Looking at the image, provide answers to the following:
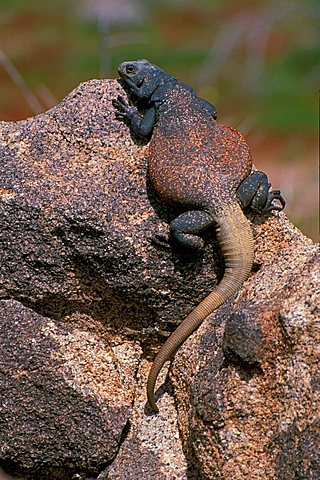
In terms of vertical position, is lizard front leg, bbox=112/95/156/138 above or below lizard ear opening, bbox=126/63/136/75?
below

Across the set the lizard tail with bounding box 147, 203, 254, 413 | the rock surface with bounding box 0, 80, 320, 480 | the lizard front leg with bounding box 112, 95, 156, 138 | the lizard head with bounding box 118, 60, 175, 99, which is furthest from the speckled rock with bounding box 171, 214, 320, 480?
the lizard head with bounding box 118, 60, 175, 99

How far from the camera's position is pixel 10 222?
146 inches

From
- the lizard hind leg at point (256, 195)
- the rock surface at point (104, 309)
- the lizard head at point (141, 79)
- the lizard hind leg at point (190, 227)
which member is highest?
the lizard head at point (141, 79)

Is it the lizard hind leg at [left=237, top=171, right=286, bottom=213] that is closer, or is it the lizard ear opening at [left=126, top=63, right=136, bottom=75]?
the lizard hind leg at [left=237, top=171, right=286, bottom=213]

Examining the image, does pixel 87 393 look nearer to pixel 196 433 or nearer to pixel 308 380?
pixel 196 433

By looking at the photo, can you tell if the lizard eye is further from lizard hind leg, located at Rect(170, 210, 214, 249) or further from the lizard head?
lizard hind leg, located at Rect(170, 210, 214, 249)

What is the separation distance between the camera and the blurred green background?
19.5 metres

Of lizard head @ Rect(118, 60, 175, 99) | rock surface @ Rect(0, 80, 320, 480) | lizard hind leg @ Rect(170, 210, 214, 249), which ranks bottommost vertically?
rock surface @ Rect(0, 80, 320, 480)

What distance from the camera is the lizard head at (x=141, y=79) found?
4.07 metres

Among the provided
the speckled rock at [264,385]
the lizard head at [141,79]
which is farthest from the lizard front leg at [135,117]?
the speckled rock at [264,385]

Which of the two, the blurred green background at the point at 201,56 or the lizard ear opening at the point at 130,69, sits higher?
the lizard ear opening at the point at 130,69

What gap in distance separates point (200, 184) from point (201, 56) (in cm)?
2276

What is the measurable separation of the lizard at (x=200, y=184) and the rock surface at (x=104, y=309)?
85 millimetres

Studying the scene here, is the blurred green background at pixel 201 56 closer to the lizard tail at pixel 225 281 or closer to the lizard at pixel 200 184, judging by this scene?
the lizard at pixel 200 184
